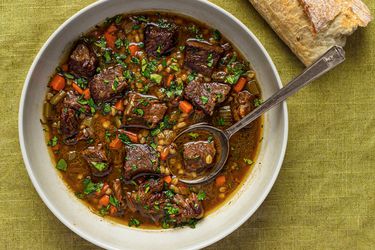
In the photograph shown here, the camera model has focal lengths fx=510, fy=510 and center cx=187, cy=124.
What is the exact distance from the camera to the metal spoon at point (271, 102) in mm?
4246

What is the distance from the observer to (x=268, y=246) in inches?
206

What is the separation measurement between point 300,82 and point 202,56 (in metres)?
0.97

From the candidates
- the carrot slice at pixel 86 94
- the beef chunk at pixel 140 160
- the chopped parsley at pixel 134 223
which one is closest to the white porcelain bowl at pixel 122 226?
the chopped parsley at pixel 134 223

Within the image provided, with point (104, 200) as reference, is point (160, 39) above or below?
above

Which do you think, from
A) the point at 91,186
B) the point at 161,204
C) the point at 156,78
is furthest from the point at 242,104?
the point at 91,186

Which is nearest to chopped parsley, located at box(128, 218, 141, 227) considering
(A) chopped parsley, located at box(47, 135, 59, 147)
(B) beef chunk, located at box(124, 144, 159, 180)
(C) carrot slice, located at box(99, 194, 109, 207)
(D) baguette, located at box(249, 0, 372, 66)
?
(C) carrot slice, located at box(99, 194, 109, 207)

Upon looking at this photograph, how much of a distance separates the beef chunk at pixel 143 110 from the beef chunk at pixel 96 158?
36 cm

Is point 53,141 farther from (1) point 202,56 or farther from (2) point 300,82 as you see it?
(2) point 300,82

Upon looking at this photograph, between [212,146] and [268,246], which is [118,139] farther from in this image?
[268,246]

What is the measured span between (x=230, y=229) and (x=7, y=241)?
7.39ft

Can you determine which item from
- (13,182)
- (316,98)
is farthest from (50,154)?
(316,98)

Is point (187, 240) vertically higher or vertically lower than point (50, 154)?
lower

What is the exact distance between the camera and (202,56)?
4.81 metres

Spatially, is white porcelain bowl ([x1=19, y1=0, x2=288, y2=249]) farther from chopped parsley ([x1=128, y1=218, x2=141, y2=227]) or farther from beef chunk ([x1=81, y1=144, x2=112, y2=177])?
A: beef chunk ([x1=81, y1=144, x2=112, y2=177])
